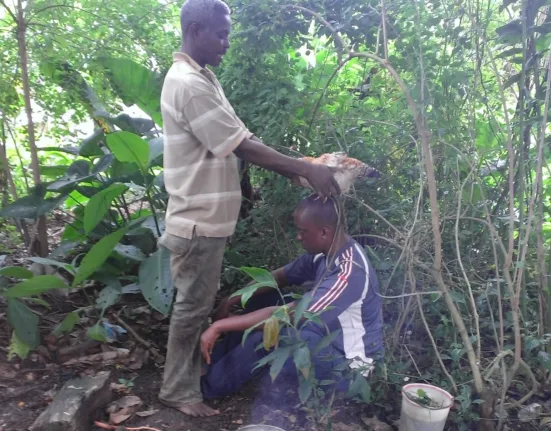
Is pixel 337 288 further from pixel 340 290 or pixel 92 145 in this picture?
pixel 92 145

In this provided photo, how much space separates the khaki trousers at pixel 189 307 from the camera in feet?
8.04

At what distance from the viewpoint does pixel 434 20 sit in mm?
2471

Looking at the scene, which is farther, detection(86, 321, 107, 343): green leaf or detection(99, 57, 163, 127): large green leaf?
detection(99, 57, 163, 127): large green leaf

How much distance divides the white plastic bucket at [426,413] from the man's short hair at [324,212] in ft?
2.66

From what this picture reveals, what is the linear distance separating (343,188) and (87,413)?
1.55 m

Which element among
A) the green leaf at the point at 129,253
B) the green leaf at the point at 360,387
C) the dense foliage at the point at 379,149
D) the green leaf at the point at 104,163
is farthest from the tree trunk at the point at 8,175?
the green leaf at the point at 360,387

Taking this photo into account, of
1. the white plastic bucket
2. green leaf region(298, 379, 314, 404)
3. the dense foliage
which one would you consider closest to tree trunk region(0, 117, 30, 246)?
the dense foliage

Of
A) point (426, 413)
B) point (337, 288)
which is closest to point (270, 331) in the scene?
point (337, 288)

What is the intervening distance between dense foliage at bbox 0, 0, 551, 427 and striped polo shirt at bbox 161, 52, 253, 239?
1.99 ft

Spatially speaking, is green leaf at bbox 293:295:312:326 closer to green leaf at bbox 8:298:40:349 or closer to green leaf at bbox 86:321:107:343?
green leaf at bbox 86:321:107:343

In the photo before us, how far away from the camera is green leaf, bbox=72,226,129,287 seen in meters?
2.85

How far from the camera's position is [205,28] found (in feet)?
7.69

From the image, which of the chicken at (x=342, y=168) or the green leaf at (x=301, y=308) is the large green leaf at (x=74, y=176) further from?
the green leaf at (x=301, y=308)

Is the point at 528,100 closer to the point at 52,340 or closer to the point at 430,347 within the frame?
the point at 430,347
